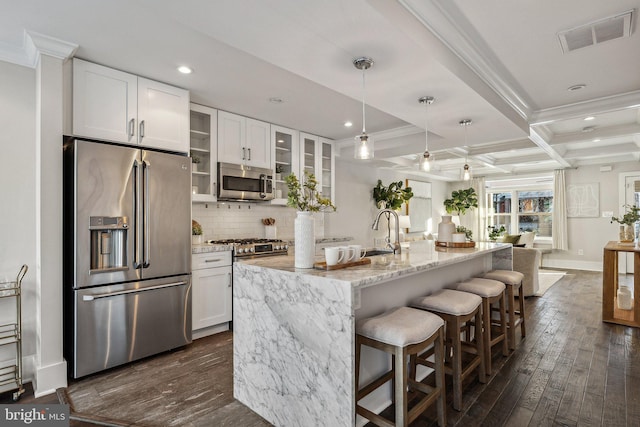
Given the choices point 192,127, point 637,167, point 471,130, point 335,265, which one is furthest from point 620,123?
point 192,127

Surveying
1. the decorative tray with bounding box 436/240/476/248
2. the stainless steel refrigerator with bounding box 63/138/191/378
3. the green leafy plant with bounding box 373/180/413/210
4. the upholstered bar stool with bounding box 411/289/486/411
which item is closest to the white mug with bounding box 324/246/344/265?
the upholstered bar stool with bounding box 411/289/486/411

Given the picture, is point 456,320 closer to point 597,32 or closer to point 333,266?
point 333,266

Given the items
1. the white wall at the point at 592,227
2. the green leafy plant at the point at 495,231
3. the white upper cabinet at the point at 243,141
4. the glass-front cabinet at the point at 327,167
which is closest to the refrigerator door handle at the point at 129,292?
the white upper cabinet at the point at 243,141

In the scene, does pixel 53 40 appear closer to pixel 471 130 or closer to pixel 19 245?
pixel 19 245

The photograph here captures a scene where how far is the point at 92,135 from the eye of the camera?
2.75 m

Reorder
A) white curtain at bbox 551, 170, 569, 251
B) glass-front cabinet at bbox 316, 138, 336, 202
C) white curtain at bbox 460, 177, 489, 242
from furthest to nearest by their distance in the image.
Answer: white curtain at bbox 460, 177, 489, 242
white curtain at bbox 551, 170, 569, 251
glass-front cabinet at bbox 316, 138, 336, 202

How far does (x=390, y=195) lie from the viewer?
22.4 ft

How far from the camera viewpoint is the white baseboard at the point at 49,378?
2.43m

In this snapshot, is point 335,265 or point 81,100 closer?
point 335,265

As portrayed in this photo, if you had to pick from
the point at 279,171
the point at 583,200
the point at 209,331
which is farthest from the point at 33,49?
the point at 583,200

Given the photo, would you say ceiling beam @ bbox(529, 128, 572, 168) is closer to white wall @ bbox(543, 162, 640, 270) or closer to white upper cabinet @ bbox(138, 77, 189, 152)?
white wall @ bbox(543, 162, 640, 270)

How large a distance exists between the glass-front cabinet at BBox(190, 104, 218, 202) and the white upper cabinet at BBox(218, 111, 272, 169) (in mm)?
90

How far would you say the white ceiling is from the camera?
186cm

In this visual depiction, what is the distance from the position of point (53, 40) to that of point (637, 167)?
9976mm
